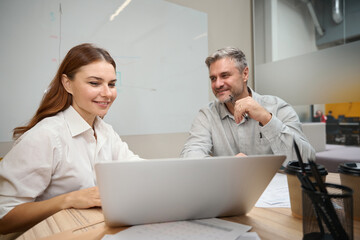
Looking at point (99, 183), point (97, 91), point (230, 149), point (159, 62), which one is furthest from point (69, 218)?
point (159, 62)

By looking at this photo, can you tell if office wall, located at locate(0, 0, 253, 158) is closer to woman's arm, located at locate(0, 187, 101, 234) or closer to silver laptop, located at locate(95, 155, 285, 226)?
woman's arm, located at locate(0, 187, 101, 234)

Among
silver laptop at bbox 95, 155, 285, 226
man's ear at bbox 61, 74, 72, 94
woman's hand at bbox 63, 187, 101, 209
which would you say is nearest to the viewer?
silver laptop at bbox 95, 155, 285, 226

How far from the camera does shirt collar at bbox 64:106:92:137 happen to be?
1.08 m

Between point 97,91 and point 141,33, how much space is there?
137 centimetres

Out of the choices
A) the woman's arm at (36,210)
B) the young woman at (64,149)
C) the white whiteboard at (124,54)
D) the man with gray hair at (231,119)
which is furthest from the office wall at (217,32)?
the woman's arm at (36,210)

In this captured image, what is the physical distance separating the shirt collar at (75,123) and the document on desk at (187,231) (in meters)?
0.64

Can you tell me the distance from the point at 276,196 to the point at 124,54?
6.19ft

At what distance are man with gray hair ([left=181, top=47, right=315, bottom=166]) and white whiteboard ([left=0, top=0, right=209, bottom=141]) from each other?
2.70 feet

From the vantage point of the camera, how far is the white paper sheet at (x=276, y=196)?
2.53ft

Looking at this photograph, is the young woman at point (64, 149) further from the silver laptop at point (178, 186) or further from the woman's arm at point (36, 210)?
the silver laptop at point (178, 186)

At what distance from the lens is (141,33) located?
2369 millimetres

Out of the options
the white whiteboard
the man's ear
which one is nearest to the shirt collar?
the man's ear

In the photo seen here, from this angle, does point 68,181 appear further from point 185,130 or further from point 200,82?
point 200,82

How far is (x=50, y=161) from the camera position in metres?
0.96
